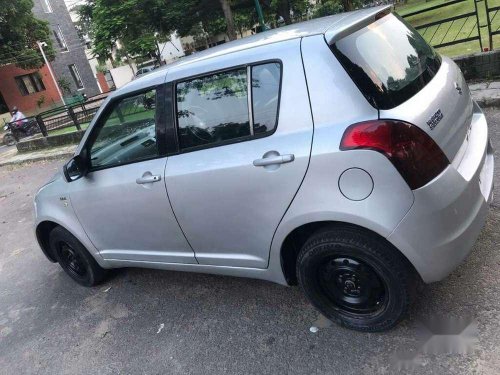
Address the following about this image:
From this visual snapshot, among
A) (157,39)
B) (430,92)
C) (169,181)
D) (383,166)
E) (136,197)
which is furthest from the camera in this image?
(157,39)

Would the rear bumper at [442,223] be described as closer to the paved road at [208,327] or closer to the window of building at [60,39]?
the paved road at [208,327]

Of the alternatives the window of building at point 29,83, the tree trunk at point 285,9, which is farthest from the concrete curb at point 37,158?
the window of building at point 29,83

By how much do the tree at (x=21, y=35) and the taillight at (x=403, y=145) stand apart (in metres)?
29.9

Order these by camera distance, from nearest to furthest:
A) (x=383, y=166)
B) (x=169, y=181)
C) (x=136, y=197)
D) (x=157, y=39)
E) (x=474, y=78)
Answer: (x=383, y=166), (x=169, y=181), (x=136, y=197), (x=474, y=78), (x=157, y=39)

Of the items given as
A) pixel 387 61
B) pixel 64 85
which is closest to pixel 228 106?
pixel 387 61

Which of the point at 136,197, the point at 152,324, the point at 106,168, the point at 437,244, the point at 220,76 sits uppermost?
the point at 220,76

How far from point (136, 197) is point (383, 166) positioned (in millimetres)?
1830

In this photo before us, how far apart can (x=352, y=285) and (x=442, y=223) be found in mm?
659

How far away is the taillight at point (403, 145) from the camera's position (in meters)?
2.13

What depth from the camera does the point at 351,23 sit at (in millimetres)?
2494

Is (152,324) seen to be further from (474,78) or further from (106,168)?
(474,78)

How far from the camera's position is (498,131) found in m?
4.88

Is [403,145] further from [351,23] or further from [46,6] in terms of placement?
[46,6]

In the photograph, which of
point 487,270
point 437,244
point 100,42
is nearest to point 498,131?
point 487,270
